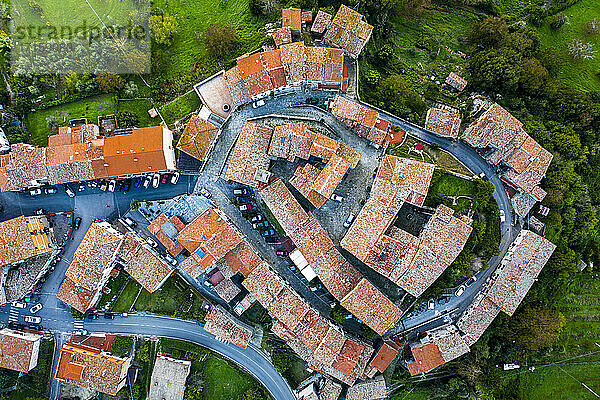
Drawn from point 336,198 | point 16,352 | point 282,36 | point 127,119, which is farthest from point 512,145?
point 16,352

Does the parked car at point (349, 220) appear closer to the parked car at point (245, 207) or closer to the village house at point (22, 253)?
the parked car at point (245, 207)

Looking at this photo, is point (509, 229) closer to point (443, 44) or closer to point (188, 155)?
point (443, 44)

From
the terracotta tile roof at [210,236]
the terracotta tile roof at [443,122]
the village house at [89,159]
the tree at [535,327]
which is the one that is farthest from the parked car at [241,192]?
the tree at [535,327]

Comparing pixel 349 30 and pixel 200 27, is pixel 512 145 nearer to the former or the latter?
pixel 349 30

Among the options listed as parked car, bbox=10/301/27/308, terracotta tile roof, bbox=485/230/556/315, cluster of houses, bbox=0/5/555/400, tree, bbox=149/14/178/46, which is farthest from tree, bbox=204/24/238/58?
terracotta tile roof, bbox=485/230/556/315

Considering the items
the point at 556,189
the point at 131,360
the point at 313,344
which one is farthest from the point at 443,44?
the point at 131,360

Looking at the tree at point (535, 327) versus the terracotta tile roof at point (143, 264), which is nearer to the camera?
the terracotta tile roof at point (143, 264)

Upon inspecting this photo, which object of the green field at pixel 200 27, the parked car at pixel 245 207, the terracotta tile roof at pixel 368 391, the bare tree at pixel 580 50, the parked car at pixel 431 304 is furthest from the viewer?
the bare tree at pixel 580 50

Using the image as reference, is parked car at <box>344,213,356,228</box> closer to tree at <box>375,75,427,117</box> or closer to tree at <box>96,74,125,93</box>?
tree at <box>375,75,427,117</box>
